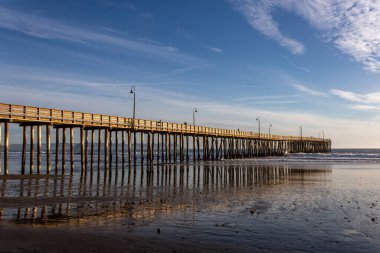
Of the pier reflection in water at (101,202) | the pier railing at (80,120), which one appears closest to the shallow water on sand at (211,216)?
the pier reflection in water at (101,202)

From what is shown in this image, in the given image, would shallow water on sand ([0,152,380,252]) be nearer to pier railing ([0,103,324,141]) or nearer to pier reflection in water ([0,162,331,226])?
pier reflection in water ([0,162,331,226])

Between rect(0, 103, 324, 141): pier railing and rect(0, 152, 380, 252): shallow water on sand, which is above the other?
rect(0, 103, 324, 141): pier railing

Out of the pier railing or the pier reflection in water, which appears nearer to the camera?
the pier reflection in water

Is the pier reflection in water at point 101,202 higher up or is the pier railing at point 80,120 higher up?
the pier railing at point 80,120

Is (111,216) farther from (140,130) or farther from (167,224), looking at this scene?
(140,130)

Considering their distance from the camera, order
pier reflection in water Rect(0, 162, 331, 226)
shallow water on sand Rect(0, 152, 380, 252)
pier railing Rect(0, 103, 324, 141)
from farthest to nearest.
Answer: pier railing Rect(0, 103, 324, 141) → pier reflection in water Rect(0, 162, 331, 226) → shallow water on sand Rect(0, 152, 380, 252)

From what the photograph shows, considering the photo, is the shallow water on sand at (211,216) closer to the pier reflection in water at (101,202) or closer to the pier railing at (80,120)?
the pier reflection in water at (101,202)

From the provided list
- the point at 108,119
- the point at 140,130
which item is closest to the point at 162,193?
the point at 108,119

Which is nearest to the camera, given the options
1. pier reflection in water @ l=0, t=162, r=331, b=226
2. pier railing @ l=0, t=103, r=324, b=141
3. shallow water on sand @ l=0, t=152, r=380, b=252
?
shallow water on sand @ l=0, t=152, r=380, b=252

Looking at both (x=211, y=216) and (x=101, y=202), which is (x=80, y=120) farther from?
(x=211, y=216)

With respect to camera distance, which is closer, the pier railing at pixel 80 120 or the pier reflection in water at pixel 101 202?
the pier reflection in water at pixel 101 202

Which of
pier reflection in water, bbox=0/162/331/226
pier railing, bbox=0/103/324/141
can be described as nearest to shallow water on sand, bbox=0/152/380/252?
pier reflection in water, bbox=0/162/331/226

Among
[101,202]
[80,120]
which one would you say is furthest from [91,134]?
[101,202]

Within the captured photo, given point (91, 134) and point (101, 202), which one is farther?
point (91, 134)
